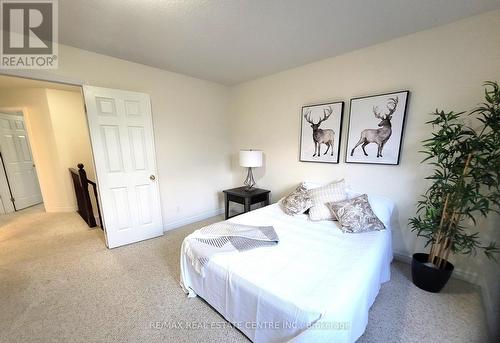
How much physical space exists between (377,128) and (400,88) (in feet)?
1.46

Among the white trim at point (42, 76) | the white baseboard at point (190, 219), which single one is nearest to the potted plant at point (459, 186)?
the white baseboard at point (190, 219)

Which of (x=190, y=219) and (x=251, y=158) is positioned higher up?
(x=251, y=158)

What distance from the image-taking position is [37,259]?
90.1 inches

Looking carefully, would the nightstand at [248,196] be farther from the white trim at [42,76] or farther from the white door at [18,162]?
the white door at [18,162]

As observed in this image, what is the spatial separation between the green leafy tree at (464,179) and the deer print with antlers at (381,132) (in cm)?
40

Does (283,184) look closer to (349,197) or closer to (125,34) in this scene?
(349,197)

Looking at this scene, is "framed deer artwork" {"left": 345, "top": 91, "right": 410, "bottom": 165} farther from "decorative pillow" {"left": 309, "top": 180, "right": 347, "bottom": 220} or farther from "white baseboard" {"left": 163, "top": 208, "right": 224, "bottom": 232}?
"white baseboard" {"left": 163, "top": 208, "right": 224, "bottom": 232}

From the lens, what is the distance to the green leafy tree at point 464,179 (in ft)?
4.72

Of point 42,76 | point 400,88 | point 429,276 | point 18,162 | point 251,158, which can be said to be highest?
point 42,76

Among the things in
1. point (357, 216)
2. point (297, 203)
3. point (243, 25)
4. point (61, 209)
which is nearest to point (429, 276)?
point (357, 216)

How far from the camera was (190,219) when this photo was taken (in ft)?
11.2

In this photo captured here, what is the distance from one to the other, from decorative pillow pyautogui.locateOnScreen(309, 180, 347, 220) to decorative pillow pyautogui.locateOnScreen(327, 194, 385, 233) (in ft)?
0.37

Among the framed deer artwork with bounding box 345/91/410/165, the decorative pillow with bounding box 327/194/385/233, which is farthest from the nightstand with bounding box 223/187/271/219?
the framed deer artwork with bounding box 345/91/410/165

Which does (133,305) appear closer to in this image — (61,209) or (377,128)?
(377,128)
